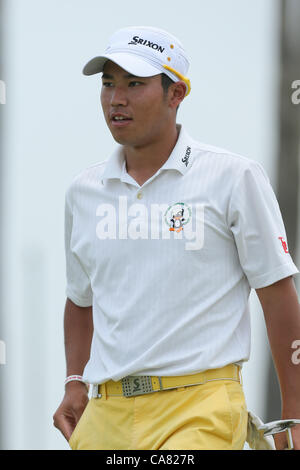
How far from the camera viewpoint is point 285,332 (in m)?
4.20

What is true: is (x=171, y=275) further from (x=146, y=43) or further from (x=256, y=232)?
(x=146, y=43)

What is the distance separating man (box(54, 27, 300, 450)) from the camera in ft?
13.5

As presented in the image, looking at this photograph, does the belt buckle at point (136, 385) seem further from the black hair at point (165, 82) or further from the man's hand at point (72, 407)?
the black hair at point (165, 82)

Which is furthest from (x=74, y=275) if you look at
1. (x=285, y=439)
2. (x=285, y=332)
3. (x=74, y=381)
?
(x=285, y=439)

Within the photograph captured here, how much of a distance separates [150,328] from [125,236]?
0.33 metres

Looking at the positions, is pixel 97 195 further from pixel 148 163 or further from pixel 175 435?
pixel 175 435

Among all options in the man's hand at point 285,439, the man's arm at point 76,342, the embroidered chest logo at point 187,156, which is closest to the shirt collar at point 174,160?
the embroidered chest logo at point 187,156

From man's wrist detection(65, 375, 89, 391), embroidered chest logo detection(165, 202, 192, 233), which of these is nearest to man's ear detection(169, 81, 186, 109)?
embroidered chest logo detection(165, 202, 192, 233)

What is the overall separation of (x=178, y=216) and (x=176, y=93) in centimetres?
47

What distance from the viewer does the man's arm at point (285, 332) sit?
13.7 feet

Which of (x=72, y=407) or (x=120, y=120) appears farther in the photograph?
(x=72, y=407)

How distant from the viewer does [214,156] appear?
14.0 feet

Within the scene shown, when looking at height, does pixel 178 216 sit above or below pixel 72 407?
above
